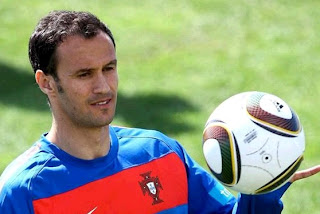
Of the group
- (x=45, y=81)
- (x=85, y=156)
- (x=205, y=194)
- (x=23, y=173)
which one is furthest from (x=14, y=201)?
(x=205, y=194)

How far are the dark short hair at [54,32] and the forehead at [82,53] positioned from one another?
0.08ft

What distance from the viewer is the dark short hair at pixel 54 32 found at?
5594 millimetres

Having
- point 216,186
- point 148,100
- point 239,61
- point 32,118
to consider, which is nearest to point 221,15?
point 239,61

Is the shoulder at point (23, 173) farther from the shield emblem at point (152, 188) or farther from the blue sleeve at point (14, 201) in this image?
the shield emblem at point (152, 188)

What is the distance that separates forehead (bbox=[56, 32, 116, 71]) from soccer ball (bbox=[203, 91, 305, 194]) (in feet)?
2.34

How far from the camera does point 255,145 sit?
216 inches

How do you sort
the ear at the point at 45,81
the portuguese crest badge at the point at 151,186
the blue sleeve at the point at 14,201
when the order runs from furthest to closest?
the portuguese crest badge at the point at 151,186 < the ear at the point at 45,81 < the blue sleeve at the point at 14,201

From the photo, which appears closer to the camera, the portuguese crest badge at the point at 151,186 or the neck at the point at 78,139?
the neck at the point at 78,139

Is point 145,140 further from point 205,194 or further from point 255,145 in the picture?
point 255,145

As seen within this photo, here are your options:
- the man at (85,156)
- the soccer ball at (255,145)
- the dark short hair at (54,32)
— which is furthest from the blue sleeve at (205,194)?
the dark short hair at (54,32)

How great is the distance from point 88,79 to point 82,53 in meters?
0.14

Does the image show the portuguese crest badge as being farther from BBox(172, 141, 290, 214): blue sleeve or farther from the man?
BBox(172, 141, 290, 214): blue sleeve

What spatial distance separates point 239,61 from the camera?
13.4 metres

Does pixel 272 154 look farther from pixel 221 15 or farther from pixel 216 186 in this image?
pixel 221 15
